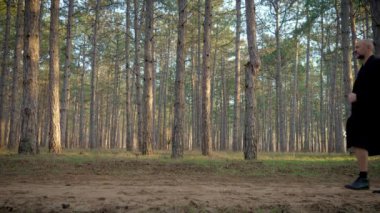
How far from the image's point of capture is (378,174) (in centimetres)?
886

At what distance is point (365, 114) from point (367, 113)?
1.4 inches

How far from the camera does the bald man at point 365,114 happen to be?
5492 millimetres

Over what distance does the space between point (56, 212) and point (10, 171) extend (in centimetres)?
580

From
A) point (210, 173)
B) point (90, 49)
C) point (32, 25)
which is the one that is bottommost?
point (210, 173)

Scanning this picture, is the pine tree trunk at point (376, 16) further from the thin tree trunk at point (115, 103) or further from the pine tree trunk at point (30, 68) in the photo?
the thin tree trunk at point (115, 103)

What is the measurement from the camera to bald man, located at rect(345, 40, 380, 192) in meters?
5.49

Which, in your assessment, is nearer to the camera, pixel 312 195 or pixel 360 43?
pixel 312 195

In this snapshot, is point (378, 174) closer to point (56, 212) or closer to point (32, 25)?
point (56, 212)

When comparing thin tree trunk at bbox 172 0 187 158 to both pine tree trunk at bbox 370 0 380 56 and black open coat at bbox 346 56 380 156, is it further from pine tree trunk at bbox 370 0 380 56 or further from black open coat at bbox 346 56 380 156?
black open coat at bbox 346 56 380 156

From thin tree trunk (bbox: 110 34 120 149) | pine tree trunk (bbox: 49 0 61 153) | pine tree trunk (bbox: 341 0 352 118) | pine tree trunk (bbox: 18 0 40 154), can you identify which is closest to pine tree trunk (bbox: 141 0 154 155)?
pine tree trunk (bbox: 49 0 61 153)

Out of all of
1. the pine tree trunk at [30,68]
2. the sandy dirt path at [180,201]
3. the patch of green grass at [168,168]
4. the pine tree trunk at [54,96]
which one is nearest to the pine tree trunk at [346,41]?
the patch of green grass at [168,168]

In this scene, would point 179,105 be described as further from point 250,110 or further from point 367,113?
point 367,113

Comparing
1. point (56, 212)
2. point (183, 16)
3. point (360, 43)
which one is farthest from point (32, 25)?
point (360, 43)

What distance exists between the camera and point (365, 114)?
18.2 ft
